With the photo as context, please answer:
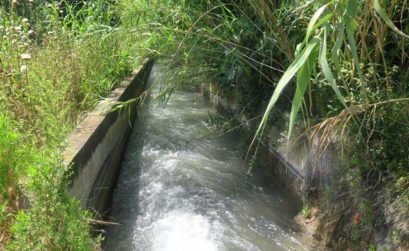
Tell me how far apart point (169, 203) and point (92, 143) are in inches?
43.1

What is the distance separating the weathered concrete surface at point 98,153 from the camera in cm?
316

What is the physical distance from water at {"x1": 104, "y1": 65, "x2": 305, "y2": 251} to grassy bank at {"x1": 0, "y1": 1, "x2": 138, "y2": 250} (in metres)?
0.98

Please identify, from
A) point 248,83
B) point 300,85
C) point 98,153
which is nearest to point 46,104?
point 98,153

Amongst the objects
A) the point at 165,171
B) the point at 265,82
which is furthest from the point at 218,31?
the point at 165,171

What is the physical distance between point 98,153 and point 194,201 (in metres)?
1.13

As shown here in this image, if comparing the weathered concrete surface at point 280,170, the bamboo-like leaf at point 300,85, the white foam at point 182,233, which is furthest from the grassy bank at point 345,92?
the white foam at point 182,233

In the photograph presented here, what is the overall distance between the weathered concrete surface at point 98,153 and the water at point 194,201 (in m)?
0.23

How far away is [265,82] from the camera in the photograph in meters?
4.80

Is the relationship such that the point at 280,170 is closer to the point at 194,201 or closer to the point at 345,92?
the point at 194,201

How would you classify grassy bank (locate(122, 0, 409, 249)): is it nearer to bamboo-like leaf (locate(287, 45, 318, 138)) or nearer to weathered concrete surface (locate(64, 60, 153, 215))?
bamboo-like leaf (locate(287, 45, 318, 138))

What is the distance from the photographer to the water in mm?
3738

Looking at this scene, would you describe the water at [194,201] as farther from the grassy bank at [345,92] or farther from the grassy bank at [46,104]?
the grassy bank at [46,104]

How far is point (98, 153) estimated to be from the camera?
3949mm

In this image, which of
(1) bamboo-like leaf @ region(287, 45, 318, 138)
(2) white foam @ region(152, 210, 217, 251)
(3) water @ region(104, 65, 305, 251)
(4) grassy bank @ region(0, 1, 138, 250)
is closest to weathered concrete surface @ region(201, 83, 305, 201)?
(3) water @ region(104, 65, 305, 251)
